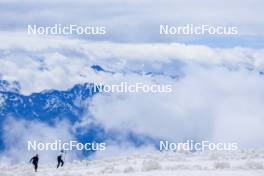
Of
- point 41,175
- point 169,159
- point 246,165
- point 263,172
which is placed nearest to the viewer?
point 263,172

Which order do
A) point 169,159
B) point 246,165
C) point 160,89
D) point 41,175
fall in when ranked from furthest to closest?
point 160,89, point 169,159, point 41,175, point 246,165

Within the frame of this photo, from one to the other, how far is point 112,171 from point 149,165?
6.77 ft

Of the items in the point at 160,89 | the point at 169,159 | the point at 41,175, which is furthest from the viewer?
the point at 160,89

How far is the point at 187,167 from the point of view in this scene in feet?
141

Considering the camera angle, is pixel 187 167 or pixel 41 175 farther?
pixel 41 175

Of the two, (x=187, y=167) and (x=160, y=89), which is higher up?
(x=160, y=89)

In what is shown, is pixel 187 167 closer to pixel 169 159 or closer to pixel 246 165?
pixel 246 165

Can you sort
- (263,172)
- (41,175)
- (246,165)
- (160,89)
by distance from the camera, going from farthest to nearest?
1. (160,89)
2. (41,175)
3. (246,165)
4. (263,172)

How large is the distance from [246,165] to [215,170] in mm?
2838

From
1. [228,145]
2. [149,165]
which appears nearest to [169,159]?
[149,165]

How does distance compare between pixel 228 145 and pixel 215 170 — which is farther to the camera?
pixel 228 145

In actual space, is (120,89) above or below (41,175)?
above

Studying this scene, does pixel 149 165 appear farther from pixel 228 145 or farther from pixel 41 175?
pixel 228 145

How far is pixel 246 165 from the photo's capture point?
140ft
